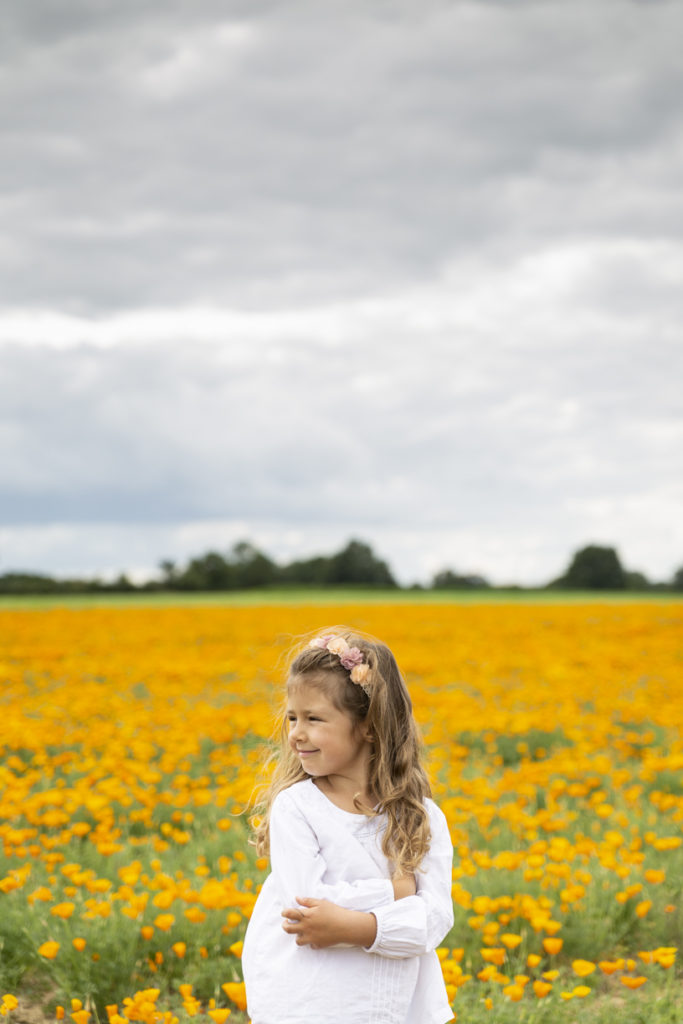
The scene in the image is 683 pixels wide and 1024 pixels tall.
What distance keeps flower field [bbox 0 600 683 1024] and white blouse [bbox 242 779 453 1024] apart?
52cm

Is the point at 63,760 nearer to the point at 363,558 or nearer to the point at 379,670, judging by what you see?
the point at 379,670

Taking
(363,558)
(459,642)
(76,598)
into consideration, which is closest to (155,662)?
(459,642)

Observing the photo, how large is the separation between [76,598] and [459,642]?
22646 millimetres

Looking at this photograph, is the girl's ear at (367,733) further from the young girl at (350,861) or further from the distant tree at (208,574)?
the distant tree at (208,574)

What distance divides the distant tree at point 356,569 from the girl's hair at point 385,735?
4763 centimetres

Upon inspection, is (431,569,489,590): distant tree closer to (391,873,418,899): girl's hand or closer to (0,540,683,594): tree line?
(0,540,683,594): tree line

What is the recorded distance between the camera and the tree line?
3878cm

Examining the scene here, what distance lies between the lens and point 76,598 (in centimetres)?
3559

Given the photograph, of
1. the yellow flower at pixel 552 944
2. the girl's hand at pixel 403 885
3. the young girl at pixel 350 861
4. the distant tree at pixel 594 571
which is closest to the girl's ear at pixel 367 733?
the young girl at pixel 350 861

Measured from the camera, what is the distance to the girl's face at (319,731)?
104 inches

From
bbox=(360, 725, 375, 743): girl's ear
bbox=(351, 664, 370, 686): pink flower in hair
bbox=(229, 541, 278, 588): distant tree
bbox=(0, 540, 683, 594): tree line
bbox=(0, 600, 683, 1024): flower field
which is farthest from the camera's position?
bbox=(229, 541, 278, 588): distant tree

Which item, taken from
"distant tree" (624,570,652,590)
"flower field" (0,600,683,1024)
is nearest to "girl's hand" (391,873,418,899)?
"flower field" (0,600,683,1024)

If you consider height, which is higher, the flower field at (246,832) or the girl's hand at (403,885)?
the girl's hand at (403,885)

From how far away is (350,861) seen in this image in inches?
103
